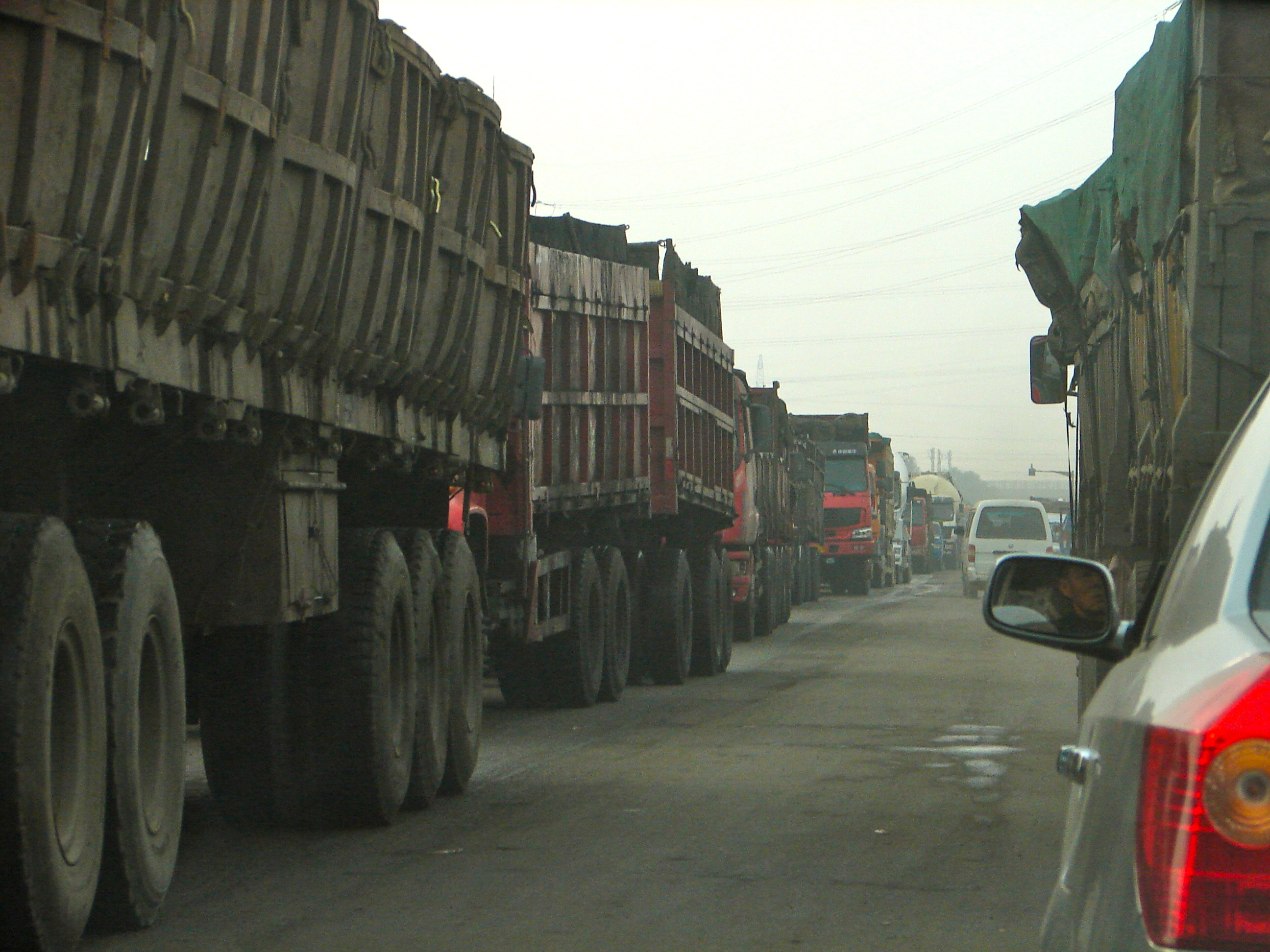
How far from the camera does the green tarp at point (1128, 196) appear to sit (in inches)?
324

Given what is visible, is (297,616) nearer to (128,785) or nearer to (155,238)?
(128,785)

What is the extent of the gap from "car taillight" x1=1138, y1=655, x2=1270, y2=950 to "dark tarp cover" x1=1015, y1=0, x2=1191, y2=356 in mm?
6144

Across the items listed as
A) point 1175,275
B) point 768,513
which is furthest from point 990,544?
point 1175,275

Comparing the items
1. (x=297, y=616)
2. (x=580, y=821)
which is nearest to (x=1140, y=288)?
(x=580, y=821)

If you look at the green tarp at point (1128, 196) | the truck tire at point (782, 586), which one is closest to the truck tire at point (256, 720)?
the green tarp at point (1128, 196)

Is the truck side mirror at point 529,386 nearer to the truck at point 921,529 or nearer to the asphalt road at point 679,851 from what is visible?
the asphalt road at point 679,851

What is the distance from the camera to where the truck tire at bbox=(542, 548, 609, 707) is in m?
14.9

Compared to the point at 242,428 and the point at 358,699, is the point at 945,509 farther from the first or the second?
the point at 242,428

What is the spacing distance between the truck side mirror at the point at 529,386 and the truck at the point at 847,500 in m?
31.1

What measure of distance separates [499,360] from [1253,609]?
355 inches

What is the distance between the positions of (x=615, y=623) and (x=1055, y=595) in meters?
12.5

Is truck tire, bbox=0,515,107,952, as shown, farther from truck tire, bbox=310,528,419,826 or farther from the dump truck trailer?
the dump truck trailer

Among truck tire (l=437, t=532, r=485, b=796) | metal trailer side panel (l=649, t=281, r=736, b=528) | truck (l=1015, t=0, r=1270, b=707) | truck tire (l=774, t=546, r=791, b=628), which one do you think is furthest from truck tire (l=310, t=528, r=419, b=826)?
truck tire (l=774, t=546, r=791, b=628)

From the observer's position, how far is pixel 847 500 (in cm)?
4491
